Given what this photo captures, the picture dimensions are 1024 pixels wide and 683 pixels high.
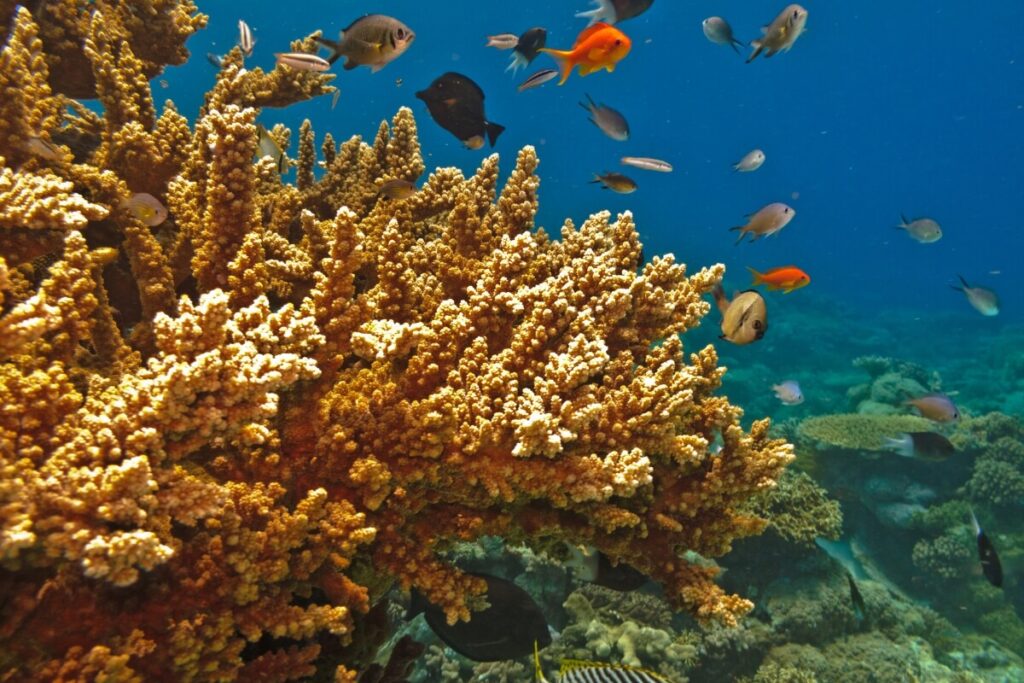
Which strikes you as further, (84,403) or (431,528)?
(431,528)

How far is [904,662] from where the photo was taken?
688 cm

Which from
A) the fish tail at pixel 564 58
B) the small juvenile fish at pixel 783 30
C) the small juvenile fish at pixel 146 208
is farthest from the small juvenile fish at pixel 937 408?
the small juvenile fish at pixel 146 208

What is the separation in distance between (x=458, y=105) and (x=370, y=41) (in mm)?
833

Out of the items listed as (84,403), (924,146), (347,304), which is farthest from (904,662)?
(924,146)

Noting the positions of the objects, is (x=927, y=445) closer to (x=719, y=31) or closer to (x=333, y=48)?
(x=719, y=31)

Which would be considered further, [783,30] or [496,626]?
[783,30]

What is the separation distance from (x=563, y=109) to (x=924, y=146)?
8184 cm

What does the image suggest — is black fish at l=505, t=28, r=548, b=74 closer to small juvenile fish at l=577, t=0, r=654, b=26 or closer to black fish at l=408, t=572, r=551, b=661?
small juvenile fish at l=577, t=0, r=654, b=26

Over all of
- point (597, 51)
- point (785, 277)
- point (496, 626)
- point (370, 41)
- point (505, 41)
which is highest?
point (505, 41)

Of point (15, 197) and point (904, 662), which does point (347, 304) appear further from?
point (904, 662)

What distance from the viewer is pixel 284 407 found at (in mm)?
2139

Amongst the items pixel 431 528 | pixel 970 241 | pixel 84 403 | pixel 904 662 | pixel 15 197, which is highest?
pixel 970 241

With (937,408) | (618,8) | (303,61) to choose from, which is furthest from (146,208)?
(937,408)

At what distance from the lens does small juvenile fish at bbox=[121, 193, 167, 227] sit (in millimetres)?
2670
